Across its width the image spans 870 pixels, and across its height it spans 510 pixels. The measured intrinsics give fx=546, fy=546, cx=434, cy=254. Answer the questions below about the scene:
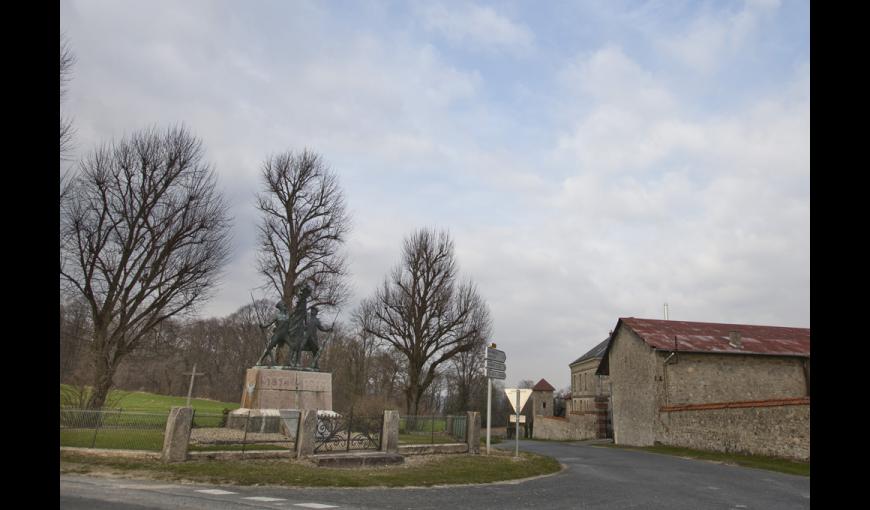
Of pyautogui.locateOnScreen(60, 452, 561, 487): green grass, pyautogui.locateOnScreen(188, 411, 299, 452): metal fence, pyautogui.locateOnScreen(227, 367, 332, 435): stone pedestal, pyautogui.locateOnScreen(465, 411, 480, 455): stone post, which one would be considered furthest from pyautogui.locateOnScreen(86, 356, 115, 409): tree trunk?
pyautogui.locateOnScreen(465, 411, 480, 455): stone post

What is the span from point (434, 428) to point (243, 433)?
5846 mm

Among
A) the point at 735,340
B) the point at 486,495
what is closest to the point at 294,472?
the point at 486,495

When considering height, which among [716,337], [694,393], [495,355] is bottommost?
[694,393]

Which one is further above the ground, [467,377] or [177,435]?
[177,435]

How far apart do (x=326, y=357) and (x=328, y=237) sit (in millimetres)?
18399

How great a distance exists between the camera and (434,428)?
57.7 ft

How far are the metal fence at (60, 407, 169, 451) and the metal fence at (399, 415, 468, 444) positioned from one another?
6.98 metres

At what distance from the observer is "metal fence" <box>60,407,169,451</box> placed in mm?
12852

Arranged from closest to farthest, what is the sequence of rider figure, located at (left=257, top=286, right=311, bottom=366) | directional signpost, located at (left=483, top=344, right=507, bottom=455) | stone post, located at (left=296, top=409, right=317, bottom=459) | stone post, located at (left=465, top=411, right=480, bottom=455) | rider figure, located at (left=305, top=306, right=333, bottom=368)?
stone post, located at (left=296, top=409, right=317, bottom=459) < directional signpost, located at (left=483, top=344, right=507, bottom=455) < stone post, located at (left=465, top=411, right=480, bottom=455) < rider figure, located at (left=257, top=286, right=311, bottom=366) < rider figure, located at (left=305, top=306, right=333, bottom=368)

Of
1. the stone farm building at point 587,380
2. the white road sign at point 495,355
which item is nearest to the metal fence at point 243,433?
the white road sign at point 495,355

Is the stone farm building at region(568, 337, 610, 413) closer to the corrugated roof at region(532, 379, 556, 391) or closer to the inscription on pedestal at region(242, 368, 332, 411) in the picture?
the corrugated roof at region(532, 379, 556, 391)

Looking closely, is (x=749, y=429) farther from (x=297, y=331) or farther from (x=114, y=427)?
(x=114, y=427)

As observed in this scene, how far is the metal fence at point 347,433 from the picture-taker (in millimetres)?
13416
